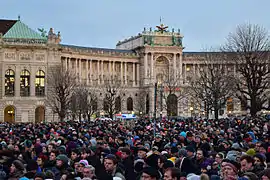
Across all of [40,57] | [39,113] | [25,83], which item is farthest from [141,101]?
[25,83]

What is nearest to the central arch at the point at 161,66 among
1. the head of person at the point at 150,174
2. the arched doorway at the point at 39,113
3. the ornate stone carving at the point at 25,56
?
the arched doorway at the point at 39,113

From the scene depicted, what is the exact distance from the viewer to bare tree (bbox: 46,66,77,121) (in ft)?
255

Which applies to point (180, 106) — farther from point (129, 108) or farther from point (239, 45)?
point (239, 45)

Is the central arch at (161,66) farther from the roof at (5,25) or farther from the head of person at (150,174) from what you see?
the head of person at (150,174)

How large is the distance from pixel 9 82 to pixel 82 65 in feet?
76.9

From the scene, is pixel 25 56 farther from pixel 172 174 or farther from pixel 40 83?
pixel 172 174

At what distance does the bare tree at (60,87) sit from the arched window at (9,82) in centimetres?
684

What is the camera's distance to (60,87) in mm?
77375

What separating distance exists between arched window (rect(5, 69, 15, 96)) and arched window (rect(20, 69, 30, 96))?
1.69 m

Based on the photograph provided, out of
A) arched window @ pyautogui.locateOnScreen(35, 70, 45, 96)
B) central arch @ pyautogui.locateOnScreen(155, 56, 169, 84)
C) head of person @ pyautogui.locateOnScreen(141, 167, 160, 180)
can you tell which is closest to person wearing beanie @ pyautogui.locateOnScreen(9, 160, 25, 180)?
head of person @ pyautogui.locateOnScreen(141, 167, 160, 180)

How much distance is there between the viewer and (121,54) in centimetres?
11800

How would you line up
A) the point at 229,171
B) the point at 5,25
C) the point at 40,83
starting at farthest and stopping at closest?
the point at 5,25 < the point at 40,83 < the point at 229,171

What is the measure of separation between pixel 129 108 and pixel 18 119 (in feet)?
118

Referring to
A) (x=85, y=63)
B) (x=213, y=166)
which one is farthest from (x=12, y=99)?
(x=213, y=166)
